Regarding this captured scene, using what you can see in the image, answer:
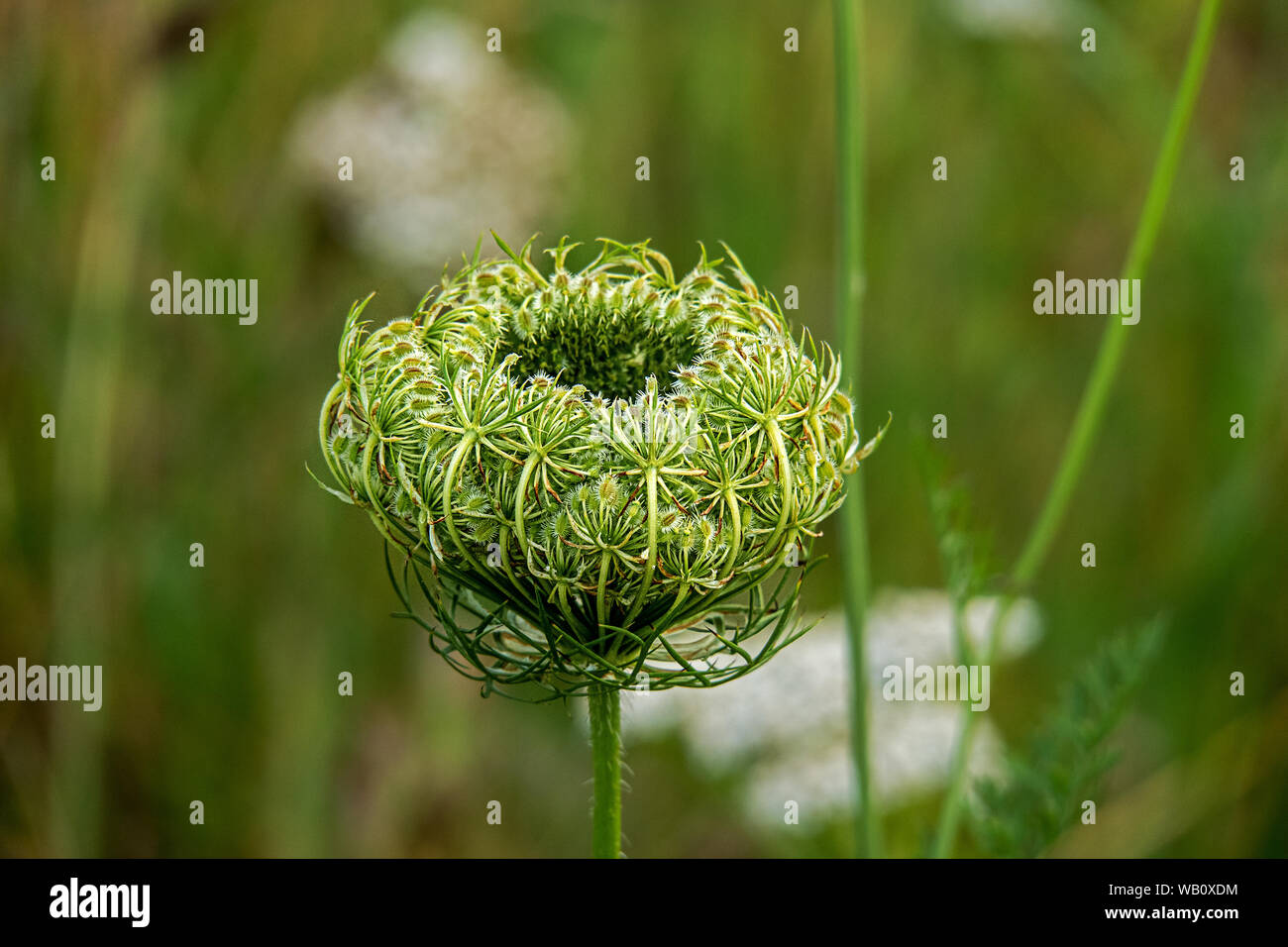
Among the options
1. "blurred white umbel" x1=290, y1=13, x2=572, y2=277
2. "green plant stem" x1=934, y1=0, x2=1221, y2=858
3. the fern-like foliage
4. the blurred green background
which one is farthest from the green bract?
→ "blurred white umbel" x1=290, y1=13, x2=572, y2=277

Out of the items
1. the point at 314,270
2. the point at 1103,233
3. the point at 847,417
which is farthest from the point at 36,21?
the point at 1103,233

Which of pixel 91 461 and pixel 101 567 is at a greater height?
pixel 91 461

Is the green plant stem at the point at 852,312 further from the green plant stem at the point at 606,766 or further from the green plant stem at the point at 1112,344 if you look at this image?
the green plant stem at the point at 606,766

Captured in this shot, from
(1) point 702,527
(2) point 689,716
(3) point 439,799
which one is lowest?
(3) point 439,799

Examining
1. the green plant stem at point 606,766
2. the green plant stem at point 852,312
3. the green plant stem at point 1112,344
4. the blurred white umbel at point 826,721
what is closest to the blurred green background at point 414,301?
the blurred white umbel at point 826,721

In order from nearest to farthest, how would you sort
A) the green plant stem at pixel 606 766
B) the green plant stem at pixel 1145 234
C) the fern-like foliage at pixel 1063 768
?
the green plant stem at pixel 606 766
the green plant stem at pixel 1145 234
the fern-like foliage at pixel 1063 768

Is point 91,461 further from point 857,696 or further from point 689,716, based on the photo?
point 857,696

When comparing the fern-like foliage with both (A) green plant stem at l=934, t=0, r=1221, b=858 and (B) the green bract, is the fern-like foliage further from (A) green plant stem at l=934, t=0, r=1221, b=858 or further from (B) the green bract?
(B) the green bract
